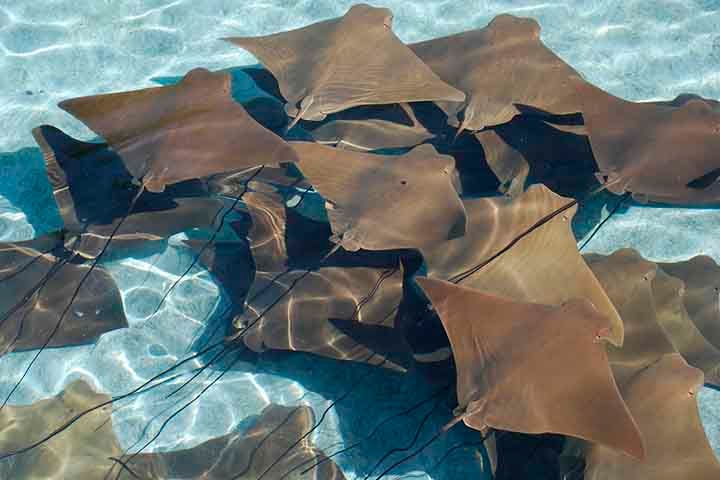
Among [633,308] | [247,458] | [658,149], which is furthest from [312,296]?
[658,149]

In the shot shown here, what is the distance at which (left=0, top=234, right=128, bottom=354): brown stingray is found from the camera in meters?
3.97

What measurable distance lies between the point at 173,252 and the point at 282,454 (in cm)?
146

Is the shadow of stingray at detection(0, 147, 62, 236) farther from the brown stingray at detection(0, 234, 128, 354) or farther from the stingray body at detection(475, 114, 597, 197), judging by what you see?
the stingray body at detection(475, 114, 597, 197)

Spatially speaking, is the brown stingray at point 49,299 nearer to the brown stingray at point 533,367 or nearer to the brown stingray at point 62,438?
the brown stingray at point 62,438

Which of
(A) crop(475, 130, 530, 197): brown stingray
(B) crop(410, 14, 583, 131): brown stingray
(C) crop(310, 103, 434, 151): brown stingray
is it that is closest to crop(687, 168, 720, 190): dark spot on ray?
(B) crop(410, 14, 583, 131): brown stingray

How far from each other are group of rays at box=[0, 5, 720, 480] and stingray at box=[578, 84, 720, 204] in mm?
12

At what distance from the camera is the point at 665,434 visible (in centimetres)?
323

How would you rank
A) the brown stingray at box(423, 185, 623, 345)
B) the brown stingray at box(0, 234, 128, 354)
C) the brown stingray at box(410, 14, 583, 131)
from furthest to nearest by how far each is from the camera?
the brown stingray at box(410, 14, 583, 131) < the brown stingray at box(0, 234, 128, 354) < the brown stingray at box(423, 185, 623, 345)

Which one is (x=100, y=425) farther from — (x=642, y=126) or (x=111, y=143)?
(x=642, y=126)

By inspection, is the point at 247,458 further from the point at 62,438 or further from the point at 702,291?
the point at 702,291

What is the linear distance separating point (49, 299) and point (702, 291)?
353 cm

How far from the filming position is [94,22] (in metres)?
5.92

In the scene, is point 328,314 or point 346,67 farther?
point 346,67

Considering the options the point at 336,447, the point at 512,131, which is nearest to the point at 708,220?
the point at 512,131
